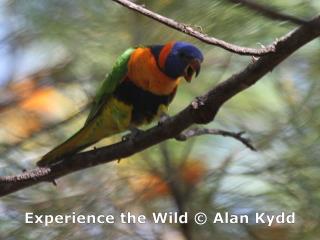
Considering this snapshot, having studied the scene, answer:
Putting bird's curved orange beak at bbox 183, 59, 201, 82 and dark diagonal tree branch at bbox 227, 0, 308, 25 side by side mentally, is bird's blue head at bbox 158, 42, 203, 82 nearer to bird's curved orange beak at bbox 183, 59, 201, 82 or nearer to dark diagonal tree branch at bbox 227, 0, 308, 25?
bird's curved orange beak at bbox 183, 59, 201, 82

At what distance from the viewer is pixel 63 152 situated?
49.0 inches

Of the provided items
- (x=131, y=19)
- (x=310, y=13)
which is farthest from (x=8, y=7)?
(x=310, y=13)

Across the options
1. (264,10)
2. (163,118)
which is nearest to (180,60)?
(163,118)

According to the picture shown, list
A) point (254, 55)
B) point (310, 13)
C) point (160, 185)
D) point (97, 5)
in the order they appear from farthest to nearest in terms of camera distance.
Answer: point (97, 5)
point (160, 185)
point (310, 13)
point (254, 55)

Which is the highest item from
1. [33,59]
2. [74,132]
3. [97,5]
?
[97,5]

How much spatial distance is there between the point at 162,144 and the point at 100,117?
0.51 feet

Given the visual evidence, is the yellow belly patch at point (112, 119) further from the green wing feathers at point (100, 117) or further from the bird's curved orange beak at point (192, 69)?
the bird's curved orange beak at point (192, 69)

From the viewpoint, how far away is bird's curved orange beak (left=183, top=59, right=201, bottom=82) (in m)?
1.20

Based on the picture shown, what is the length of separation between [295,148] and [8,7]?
70cm

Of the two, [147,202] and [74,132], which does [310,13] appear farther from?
[74,132]

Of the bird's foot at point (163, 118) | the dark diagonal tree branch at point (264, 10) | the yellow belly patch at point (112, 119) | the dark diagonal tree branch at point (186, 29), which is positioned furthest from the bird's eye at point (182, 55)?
the dark diagonal tree branch at point (264, 10)

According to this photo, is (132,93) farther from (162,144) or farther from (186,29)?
(186,29)

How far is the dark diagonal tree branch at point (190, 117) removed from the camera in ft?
2.62

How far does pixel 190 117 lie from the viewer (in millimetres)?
956
